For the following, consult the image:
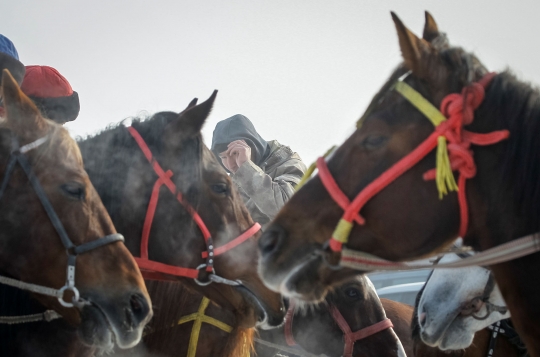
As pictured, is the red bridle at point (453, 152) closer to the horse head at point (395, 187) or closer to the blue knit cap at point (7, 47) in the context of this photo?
the horse head at point (395, 187)

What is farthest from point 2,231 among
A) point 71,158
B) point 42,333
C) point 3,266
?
point 42,333

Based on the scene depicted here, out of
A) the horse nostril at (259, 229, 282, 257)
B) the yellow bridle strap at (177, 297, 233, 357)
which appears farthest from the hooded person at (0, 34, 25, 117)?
the horse nostril at (259, 229, 282, 257)

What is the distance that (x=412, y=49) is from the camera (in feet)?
7.11

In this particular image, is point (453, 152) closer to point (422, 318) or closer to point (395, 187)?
point (395, 187)

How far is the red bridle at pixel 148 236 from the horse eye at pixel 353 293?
139 cm

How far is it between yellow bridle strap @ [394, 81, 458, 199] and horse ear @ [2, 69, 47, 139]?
1829mm

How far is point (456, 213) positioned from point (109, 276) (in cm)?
165

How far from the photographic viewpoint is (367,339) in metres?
4.50

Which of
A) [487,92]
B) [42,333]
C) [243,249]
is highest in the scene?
[487,92]

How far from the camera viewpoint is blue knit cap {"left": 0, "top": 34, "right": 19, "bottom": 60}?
3.90 m

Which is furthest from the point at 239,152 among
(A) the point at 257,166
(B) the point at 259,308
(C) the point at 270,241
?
(C) the point at 270,241

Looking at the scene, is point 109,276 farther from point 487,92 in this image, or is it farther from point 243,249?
point 487,92

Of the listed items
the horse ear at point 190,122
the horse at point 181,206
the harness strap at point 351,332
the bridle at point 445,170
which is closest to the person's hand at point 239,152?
the horse at point 181,206

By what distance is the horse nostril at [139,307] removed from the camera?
105 inches
